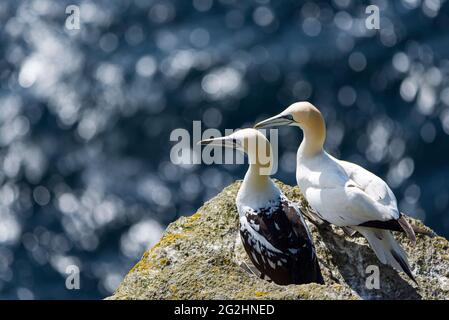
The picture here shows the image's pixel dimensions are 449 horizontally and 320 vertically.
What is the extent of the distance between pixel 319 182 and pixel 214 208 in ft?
3.22

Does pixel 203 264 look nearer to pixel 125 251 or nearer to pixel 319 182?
pixel 319 182

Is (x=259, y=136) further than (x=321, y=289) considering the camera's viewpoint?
Yes

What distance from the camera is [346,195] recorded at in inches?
292

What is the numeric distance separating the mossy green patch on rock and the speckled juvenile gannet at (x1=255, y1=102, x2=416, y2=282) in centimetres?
18

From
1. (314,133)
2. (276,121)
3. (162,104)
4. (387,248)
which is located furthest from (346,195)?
(162,104)

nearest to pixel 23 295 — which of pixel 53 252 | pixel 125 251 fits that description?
pixel 53 252

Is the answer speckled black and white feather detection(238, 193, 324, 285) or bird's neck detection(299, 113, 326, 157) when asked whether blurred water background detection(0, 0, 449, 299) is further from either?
speckled black and white feather detection(238, 193, 324, 285)

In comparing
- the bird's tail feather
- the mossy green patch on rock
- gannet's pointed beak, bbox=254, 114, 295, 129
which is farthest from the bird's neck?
the bird's tail feather

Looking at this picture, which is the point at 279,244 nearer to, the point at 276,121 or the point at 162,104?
the point at 276,121

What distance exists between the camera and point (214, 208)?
7.42m

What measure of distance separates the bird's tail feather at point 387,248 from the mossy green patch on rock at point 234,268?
14cm

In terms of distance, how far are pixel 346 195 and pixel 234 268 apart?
1392mm

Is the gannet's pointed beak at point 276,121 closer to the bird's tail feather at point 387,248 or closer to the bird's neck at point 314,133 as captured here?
the bird's neck at point 314,133
